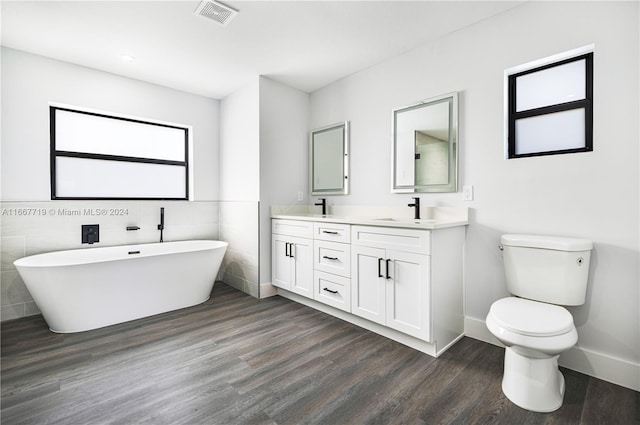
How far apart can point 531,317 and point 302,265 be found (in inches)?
76.1

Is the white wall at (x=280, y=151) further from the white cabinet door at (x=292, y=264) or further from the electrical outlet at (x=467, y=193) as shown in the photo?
the electrical outlet at (x=467, y=193)

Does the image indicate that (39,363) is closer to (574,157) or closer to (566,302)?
(566,302)

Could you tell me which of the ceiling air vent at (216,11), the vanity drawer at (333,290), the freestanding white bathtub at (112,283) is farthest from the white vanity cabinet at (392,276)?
the ceiling air vent at (216,11)

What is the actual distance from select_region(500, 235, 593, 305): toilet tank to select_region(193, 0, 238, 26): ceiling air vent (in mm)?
2537

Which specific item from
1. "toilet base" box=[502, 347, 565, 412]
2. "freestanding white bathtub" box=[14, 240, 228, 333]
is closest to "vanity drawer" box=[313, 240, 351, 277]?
"freestanding white bathtub" box=[14, 240, 228, 333]

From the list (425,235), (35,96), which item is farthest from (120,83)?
(425,235)

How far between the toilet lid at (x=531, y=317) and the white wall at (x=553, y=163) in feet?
1.37

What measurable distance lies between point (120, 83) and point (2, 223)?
1757 millimetres

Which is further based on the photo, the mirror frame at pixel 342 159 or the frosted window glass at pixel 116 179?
the mirror frame at pixel 342 159

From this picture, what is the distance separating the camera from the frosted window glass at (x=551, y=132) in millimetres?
1948

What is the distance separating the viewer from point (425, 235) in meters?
2.04

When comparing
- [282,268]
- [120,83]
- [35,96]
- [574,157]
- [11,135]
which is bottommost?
[282,268]

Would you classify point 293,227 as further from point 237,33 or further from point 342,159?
point 237,33

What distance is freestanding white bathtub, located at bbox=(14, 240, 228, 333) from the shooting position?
7.63 ft
